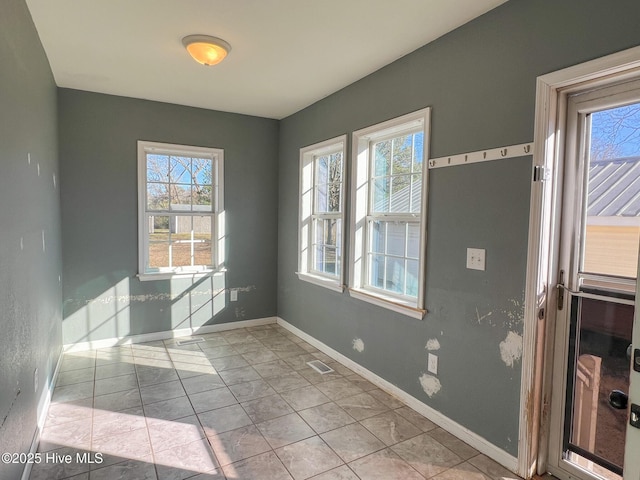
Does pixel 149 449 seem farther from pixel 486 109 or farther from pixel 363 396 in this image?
pixel 486 109

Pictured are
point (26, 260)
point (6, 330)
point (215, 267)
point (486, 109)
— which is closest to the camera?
point (6, 330)

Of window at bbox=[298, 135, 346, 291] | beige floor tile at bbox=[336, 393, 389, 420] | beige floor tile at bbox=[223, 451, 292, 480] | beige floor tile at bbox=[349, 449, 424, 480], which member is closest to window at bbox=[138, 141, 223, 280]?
window at bbox=[298, 135, 346, 291]

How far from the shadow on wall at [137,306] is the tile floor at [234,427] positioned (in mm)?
352

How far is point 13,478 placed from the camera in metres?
1.67

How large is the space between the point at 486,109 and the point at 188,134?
316 centimetres

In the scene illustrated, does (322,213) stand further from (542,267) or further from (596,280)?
(596,280)

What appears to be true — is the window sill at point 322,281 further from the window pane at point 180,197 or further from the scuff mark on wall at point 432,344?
the window pane at point 180,197

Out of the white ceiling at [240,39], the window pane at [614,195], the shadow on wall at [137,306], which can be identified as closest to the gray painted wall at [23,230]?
the white ceiling at [240,39]

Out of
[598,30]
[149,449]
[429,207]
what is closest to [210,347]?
[149,449]

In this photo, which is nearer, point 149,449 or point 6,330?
point 6,330

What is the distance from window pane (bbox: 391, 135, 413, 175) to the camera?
293 cm

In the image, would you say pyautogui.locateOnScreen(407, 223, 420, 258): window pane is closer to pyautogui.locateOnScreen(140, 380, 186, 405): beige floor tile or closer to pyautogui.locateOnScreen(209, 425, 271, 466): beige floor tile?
pyautogui.locateOnScreen(209, 425, 271, 466): beige floor tile

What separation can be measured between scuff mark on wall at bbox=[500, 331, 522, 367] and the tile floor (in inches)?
23.8

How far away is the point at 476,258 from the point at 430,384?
3.15 ft
